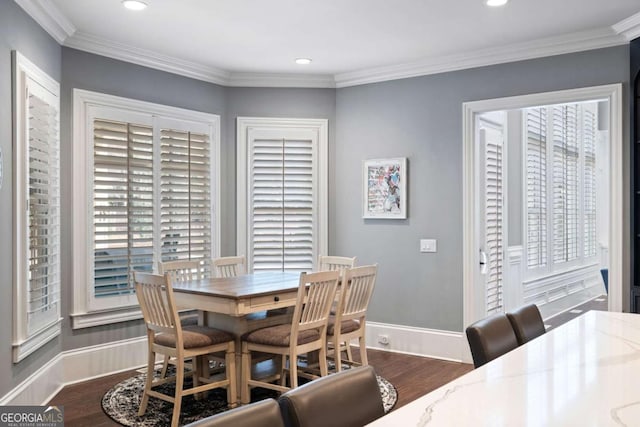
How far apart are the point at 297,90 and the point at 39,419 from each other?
12.2 ft

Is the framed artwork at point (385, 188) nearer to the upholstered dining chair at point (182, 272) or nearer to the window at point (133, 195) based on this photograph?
the window at point (133, 195)

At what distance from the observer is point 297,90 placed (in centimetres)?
581

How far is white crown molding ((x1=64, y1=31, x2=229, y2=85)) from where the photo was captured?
14.7ft

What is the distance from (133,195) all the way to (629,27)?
161 inches

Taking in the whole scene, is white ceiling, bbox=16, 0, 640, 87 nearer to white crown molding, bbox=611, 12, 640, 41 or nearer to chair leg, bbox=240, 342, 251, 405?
white crown molding, bbox=611, 12, 640, 41

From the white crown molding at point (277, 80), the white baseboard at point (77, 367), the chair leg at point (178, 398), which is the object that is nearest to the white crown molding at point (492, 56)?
the white crown molding at point (277, 80)

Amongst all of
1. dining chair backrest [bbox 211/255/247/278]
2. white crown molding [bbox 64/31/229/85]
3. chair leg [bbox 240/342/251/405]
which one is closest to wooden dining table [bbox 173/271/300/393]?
chair leg [bbox 240/342/251/405]

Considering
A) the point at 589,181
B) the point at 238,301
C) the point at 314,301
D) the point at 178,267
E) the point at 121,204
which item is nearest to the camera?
the point at 238,301

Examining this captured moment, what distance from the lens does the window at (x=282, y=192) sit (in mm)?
5746

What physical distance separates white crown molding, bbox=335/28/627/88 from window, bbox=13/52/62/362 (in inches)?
111

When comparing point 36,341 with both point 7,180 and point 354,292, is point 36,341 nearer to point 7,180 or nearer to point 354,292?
point 7,180

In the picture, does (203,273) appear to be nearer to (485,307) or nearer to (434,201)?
(434,201)

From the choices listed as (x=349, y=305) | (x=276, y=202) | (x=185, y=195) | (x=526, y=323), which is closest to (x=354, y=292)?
(x=349, y=305)

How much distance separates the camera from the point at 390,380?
14.8 feet
